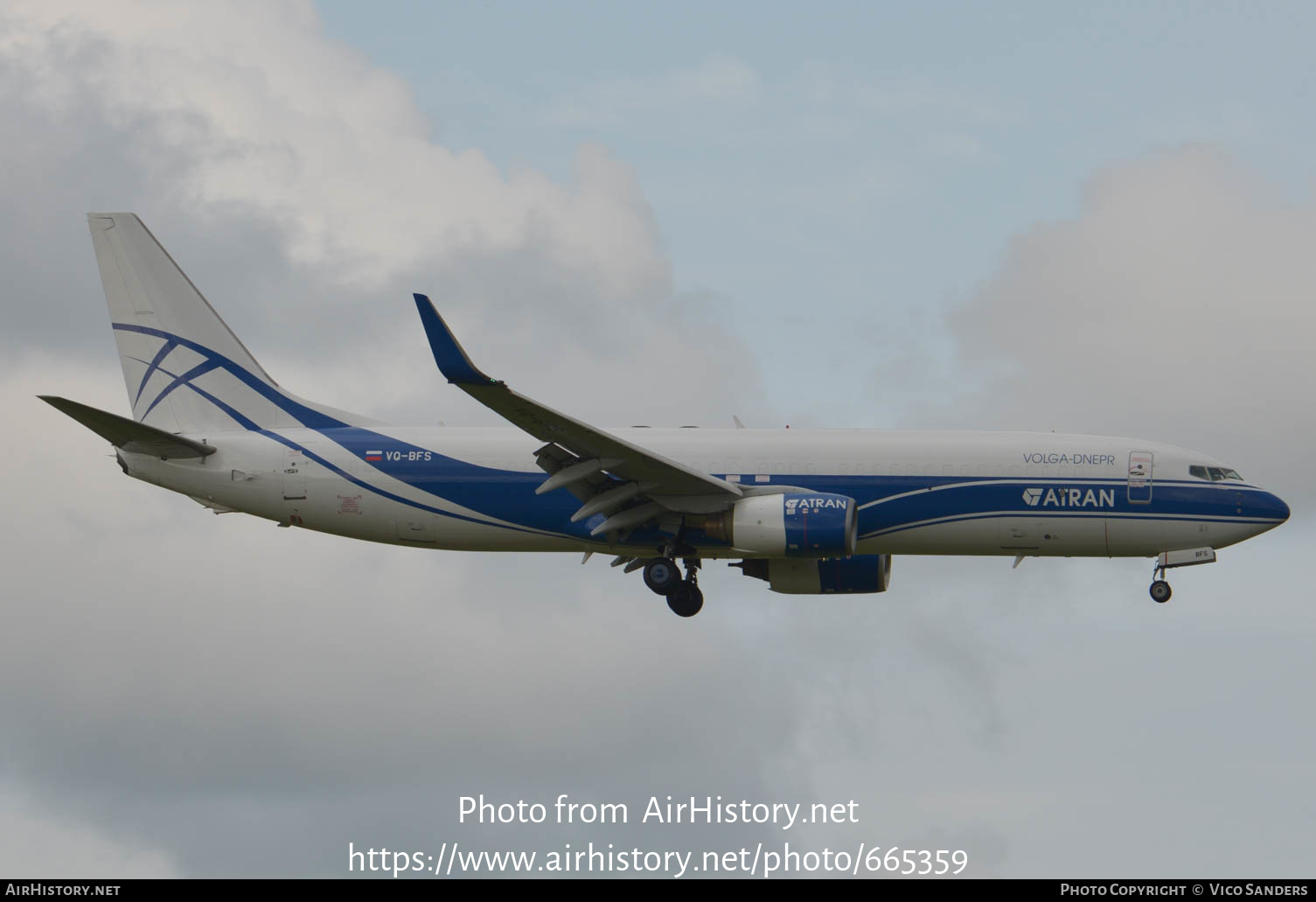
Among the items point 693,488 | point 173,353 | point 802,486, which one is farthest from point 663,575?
point 173,353

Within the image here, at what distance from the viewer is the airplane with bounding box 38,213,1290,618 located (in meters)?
36.0

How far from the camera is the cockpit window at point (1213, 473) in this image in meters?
36.7

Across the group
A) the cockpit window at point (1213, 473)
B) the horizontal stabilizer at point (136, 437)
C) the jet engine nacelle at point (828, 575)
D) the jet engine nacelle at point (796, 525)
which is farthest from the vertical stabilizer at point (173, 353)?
the cockpit window at point (1213, 473)

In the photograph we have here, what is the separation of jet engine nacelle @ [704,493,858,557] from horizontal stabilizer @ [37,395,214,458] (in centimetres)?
1375

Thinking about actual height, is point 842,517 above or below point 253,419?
below

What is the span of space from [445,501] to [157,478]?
7546mm

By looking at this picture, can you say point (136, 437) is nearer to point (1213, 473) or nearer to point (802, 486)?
point (802, 486)

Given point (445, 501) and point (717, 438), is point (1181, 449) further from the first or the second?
point (445, 501)

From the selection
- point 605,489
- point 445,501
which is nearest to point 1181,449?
point 605,489

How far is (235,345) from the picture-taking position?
41.4 meters

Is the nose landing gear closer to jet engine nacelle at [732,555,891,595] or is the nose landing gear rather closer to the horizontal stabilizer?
jet engine nacelle at [732,555,891,595]

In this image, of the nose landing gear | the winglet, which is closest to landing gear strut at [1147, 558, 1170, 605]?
the nose landing gear

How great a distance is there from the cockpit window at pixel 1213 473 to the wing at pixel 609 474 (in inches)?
430

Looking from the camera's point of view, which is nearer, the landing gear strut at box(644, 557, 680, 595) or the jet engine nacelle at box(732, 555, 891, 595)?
the landing gear strut at box(644, 557, 680, 595)
